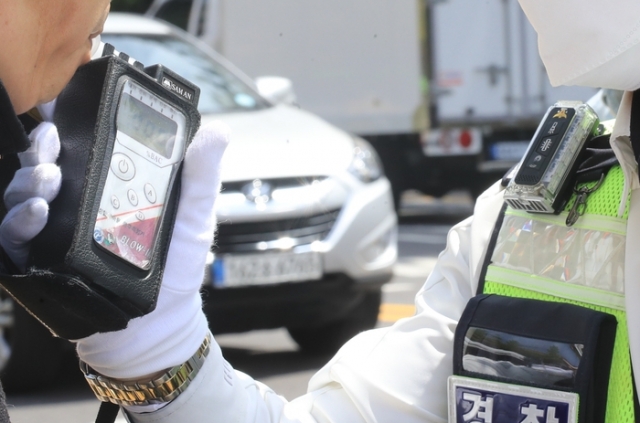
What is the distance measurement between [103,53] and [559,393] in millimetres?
654

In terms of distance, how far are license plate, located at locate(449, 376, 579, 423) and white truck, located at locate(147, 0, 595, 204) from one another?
488mm

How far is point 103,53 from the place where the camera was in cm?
118

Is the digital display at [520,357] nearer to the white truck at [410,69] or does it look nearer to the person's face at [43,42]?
the white truck at [410,69]

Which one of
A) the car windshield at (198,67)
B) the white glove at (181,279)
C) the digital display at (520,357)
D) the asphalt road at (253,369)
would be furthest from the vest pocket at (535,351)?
the car windshield at (198,67)

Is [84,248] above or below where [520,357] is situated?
above

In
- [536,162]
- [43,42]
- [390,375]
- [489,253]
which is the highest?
[43,42]

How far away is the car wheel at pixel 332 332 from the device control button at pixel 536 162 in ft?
7.31

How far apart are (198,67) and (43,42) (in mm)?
3229

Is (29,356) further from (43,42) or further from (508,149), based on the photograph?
(508,149)

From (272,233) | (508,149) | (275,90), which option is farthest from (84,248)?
(508,149)

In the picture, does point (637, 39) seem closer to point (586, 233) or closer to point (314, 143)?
point (586, 233)

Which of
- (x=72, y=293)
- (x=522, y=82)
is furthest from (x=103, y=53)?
(x=522, y=82)

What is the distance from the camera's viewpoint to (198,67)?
4172mm

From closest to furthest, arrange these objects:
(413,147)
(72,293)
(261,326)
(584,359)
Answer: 1. (72,293)
2. (584,359)
3. (261,326)
4. (413,147)
